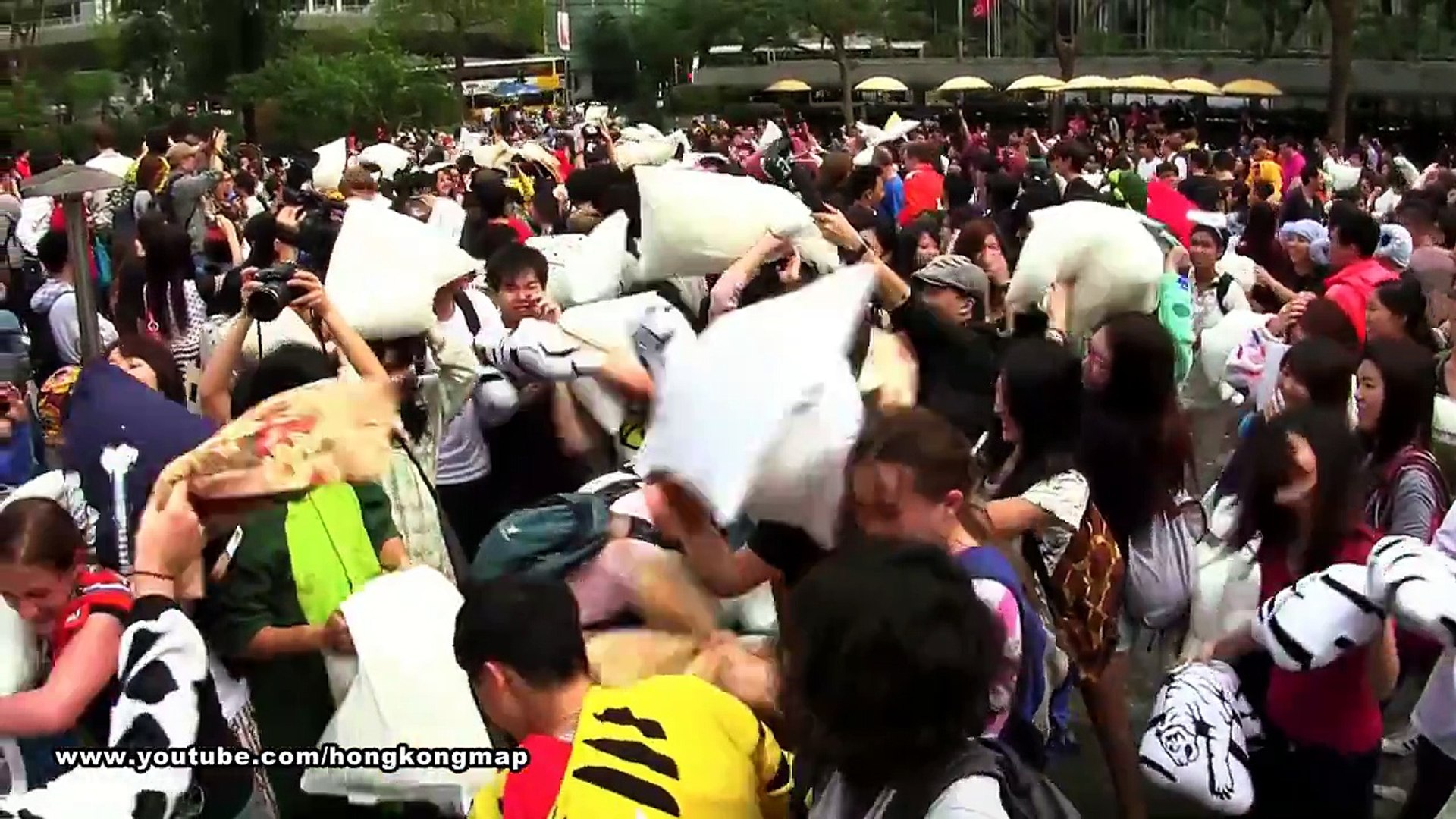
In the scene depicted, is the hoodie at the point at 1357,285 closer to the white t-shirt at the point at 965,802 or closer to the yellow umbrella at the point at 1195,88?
the white t-shirt at the point at 965,802

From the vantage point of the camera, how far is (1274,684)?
326 cm

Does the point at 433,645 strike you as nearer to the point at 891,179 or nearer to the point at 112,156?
the point at 891,179

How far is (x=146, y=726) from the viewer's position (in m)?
2.52

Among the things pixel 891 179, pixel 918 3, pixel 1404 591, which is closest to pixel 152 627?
pixel 1404 591

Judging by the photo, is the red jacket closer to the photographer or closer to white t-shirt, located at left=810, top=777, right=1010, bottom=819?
the photographer

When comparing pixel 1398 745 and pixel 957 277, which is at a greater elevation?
pixel 957 277

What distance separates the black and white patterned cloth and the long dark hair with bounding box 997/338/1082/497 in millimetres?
1866

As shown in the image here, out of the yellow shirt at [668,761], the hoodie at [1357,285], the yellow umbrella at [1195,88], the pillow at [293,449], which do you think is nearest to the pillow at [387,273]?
the pillow at [293,449]

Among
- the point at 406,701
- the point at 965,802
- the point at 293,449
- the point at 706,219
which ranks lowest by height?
the point at 406,701

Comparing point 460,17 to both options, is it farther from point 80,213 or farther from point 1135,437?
point 1135,437

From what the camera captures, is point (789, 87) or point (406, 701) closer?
point (406, 701)

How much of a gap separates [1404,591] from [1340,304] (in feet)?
10.8

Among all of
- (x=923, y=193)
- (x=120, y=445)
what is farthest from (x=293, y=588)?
(x=923, y=193)

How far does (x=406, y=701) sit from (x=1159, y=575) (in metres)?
1.93
